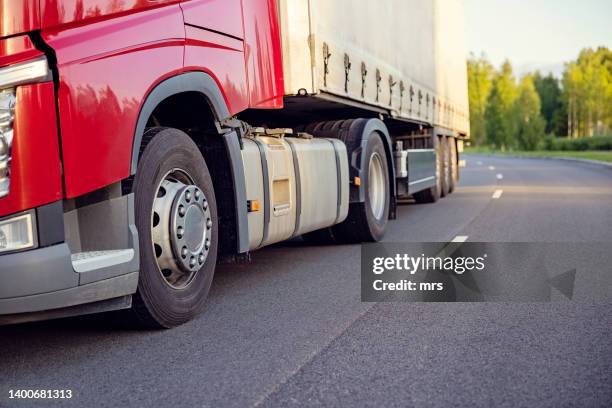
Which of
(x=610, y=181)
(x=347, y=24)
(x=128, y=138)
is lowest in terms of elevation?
(x=610, y=181)

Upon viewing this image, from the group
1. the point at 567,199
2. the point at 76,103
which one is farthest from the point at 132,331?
the point at 567,199

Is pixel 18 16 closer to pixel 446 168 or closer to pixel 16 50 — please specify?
pixel 16 50

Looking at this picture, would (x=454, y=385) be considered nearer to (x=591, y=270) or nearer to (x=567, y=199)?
(x=591, y=270)

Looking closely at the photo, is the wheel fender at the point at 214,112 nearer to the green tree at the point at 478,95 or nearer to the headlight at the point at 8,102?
the headlight at the point at 8,102

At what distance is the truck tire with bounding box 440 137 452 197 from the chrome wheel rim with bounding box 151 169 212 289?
11830 mm

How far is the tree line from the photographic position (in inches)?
3588

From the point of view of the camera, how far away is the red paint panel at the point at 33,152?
390cm

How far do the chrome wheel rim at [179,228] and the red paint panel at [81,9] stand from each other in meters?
1.01

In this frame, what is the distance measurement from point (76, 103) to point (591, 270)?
466 centimetres

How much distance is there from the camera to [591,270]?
714 cm

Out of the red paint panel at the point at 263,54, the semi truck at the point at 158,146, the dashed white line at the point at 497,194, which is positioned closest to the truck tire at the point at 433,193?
the dashed white line at the point at 497,194

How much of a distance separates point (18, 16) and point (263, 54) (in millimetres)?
2703

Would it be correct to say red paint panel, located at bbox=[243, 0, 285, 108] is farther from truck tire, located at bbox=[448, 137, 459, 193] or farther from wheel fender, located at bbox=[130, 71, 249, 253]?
truck tire, located at bbox=[448, 137, 459, 193]

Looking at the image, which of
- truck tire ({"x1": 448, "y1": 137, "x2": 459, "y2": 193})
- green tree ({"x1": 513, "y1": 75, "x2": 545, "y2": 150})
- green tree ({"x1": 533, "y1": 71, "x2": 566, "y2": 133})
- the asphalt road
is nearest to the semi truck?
the asphalt road
